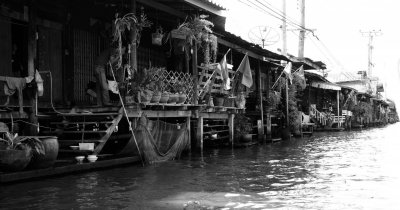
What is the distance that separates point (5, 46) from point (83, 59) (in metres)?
2.75

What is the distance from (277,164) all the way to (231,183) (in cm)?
387

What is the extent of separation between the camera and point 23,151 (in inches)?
331

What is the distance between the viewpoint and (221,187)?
28.3 ft

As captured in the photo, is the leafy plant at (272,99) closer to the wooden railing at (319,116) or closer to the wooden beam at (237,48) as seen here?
the wooden beam at (237,48)

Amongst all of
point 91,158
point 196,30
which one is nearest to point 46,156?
point 91,158

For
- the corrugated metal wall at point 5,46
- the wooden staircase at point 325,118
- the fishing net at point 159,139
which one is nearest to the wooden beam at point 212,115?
the fishing net at point 159,139

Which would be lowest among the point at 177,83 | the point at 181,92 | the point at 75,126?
the point at 75,126

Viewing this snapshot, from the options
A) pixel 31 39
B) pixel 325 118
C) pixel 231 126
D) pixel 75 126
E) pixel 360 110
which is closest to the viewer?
pixel 31 39

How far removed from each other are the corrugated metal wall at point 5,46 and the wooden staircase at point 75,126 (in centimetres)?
157

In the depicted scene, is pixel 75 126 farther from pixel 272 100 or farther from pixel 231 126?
pixel 272 100

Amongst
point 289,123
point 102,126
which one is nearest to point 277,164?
point 102,126

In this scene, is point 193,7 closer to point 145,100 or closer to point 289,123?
point 145,100

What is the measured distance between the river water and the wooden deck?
0.13 m

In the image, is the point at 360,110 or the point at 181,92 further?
the point at 360,110
